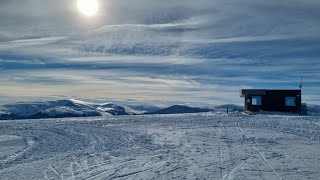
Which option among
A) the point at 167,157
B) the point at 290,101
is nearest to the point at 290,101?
the point at 290,101

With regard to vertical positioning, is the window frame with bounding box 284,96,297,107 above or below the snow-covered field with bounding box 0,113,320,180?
above

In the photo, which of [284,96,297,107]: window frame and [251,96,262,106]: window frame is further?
[251,96,262,106]: window frame

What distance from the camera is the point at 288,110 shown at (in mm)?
51500

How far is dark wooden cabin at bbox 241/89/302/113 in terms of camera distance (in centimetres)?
5119

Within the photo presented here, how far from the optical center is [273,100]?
52.1 metres

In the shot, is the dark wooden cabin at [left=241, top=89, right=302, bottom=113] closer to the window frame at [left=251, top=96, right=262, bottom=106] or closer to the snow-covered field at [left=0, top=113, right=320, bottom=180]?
the window frame at [left=251, top=96, right=262, bottom=106]

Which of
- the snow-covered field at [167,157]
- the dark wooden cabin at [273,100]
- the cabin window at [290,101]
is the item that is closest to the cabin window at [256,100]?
the dark wooden cabin at [273,100]

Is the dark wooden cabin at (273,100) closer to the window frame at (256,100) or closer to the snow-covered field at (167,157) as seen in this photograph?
the window frame at (256,100)

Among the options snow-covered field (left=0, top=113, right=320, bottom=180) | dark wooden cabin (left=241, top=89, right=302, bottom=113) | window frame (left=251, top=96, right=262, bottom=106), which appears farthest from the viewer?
window frame (left=251, top=96, right=262, bottom=106)

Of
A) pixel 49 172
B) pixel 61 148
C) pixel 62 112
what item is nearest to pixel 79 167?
pixel 49 172

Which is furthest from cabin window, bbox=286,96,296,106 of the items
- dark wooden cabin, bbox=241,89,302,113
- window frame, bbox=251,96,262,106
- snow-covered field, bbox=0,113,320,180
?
snow-covered field, bbox=0,113,320,180

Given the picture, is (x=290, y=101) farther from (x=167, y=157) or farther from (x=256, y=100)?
(x=167, y=157)

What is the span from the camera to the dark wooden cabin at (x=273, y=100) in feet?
168

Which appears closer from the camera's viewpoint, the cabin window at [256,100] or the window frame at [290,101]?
the window frame at [290,101]
